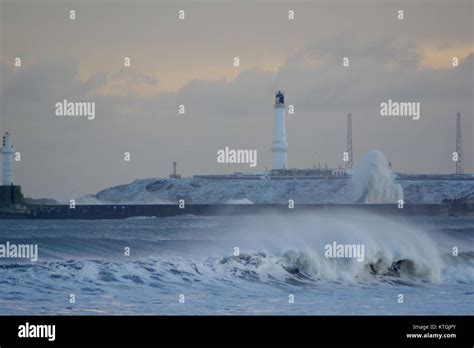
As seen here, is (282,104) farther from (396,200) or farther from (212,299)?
(212,299)

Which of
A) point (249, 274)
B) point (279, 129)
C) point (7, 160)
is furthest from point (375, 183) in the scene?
point (249, 274)

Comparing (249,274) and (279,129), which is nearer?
(249,274)

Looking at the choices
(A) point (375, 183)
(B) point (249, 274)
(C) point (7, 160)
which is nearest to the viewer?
(B) point (249, 274)

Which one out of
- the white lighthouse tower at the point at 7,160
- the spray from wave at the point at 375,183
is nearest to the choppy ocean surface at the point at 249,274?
the white lighthouse tower at the point at 7,160

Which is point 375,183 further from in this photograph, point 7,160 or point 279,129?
point 7,160
